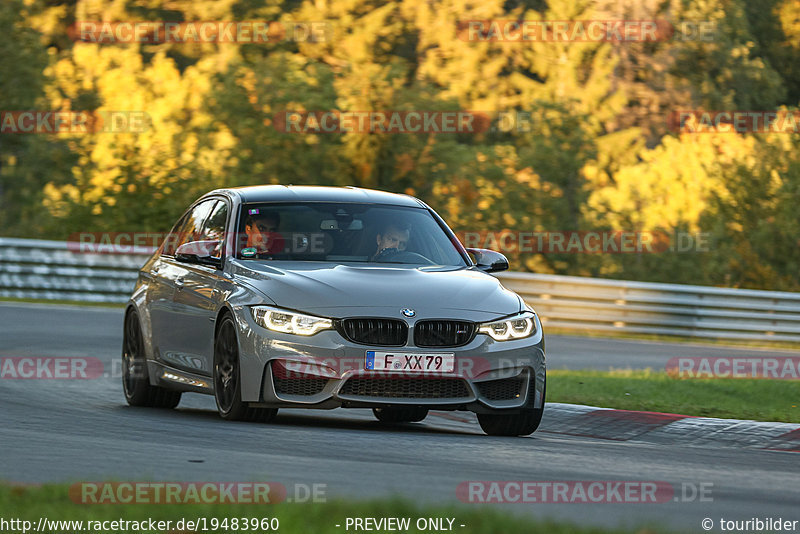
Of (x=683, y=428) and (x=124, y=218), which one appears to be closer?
(x=683, y=428)

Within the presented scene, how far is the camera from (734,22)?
47594 mm

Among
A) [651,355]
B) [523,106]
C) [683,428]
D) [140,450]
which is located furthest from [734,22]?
[140,450]

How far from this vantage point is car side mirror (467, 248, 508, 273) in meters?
11.0

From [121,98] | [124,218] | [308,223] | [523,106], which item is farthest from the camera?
[523,106]

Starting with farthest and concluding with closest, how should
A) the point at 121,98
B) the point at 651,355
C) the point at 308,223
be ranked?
the point at 121,98 < the point at 651,355 < the point at 308,223

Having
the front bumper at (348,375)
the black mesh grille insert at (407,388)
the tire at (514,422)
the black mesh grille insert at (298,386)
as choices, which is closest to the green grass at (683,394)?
the tire at (514,422)

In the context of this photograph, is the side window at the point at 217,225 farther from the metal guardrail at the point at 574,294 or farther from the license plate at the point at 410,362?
the metal guardrail at the point at 574,294

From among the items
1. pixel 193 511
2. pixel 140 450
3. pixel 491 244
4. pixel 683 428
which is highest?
pixel 193 511

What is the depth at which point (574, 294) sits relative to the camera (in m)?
24.8

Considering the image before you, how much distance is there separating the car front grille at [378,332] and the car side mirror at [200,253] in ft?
4.92

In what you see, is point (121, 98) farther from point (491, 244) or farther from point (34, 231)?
point (491, 244)

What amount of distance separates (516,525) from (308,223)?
507cm

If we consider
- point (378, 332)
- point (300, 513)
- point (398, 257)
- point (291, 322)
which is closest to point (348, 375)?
point (378, 332)

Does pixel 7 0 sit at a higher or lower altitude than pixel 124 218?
higher
